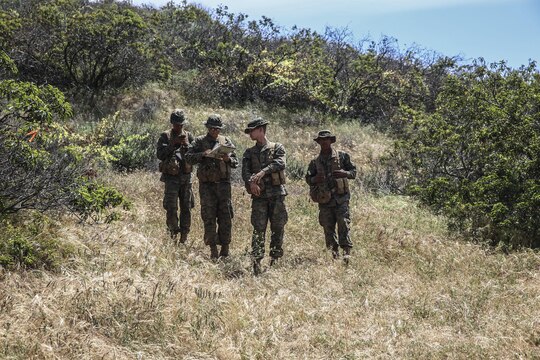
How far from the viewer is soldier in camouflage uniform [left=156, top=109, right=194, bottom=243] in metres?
7.47

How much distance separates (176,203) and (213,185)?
2.74ft

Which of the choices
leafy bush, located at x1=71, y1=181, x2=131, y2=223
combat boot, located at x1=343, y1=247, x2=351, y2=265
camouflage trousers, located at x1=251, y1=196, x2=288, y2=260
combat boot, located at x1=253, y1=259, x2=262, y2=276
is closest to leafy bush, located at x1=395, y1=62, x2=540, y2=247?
combat boot, located at x1=343, y1=247, x2=351, y2=265

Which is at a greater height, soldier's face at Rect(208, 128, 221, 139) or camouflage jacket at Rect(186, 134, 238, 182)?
soldier's face at Rect(208, 128, 221, 139)

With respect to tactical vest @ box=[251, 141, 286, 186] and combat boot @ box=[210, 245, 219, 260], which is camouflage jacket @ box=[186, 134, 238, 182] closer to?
tactical vest @ box=[251, 141, 286, 186]

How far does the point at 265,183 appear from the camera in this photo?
269 inches

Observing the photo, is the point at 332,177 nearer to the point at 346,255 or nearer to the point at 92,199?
the point at 346,255

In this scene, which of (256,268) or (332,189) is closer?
(256,268)

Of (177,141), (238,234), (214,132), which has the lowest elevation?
(238,234)

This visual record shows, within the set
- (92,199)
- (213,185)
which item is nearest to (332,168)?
(213,185)

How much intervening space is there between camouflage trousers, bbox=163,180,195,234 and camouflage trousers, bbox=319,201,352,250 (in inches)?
76.6

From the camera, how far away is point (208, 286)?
5.24m

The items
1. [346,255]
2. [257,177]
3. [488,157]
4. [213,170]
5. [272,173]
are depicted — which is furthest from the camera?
[488,157]

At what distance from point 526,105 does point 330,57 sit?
13554mm

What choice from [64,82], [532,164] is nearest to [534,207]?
[532,164]
